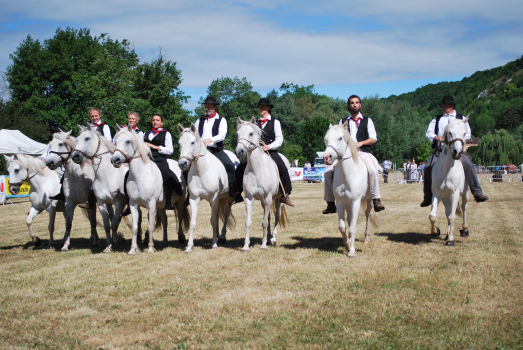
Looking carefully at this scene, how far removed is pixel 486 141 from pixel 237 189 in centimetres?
5512

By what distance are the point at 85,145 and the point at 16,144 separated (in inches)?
745

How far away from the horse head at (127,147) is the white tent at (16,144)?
61.1 feet

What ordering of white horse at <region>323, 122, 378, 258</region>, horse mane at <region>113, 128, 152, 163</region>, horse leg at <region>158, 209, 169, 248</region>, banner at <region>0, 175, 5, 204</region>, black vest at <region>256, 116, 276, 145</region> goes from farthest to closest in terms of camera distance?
banner at <region>0, 175, 5, 204</region>, horse leg at <region>158, 209, 169, 248</region>, black vest at <region>256, 116, 276, 145</region>, horse mane at <region>113, 128, 152, 163</region>, white horse at <region>323, 122, 378, 258</region>

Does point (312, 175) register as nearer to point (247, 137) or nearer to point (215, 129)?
point (215, 129)

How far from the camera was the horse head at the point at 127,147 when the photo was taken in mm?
8117

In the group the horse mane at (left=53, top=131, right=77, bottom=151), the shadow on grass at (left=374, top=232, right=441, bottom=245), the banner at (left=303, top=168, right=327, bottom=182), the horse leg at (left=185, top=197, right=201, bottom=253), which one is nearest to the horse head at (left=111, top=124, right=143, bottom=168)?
the horse leg at (left=185, top=197, right=201, bottom=253)

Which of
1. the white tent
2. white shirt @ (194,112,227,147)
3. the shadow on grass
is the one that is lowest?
the shadow on grass

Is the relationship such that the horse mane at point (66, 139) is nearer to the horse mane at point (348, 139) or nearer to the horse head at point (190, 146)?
the horse head at point (190, 146)

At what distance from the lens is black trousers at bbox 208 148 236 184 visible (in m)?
9.83

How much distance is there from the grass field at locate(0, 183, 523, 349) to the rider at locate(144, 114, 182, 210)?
135 cm

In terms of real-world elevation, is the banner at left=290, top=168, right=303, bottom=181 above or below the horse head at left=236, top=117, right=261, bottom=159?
below

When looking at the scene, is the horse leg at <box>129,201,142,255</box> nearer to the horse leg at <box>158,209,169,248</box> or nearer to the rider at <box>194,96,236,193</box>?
the horse leg at <box>158,209,169,248</box>

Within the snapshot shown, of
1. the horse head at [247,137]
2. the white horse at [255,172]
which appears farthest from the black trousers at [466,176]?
the horse head at [247,137]

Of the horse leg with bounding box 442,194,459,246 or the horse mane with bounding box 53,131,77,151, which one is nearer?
the horse leg with bounding box 442,194,459,246
